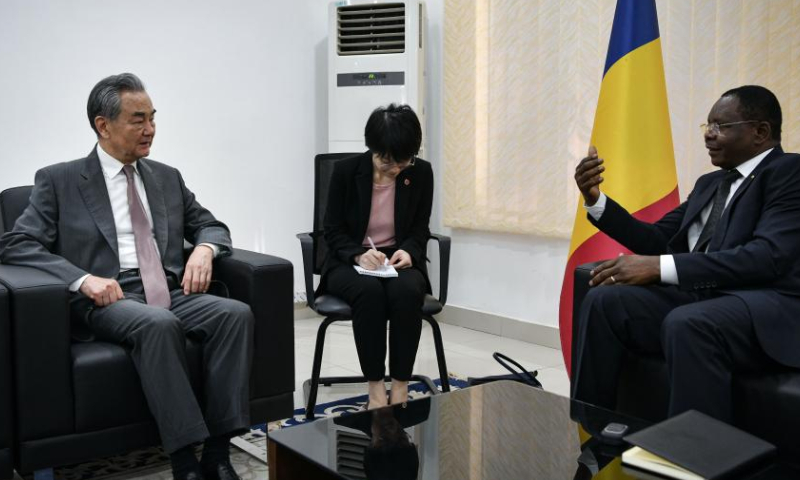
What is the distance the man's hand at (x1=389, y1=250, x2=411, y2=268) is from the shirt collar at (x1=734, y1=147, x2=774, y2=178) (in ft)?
3.76

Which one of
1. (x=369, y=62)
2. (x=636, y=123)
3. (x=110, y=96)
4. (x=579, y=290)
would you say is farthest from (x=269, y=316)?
(x=369, y=62)

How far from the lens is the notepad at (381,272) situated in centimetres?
279

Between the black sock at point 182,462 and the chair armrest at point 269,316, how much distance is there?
1.13ft

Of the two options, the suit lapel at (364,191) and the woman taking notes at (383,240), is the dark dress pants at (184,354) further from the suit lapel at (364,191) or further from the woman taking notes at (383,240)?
the suit lapel at (364,191)

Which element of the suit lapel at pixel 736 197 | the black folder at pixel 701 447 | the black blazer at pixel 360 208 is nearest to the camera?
the black folder at pixel 701 447

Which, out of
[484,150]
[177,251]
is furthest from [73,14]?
[484,150]

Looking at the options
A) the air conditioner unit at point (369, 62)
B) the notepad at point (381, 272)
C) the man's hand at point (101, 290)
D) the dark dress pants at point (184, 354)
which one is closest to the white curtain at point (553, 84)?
the air conditioner unit at point (369, 62)

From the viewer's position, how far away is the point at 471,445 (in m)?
1.69

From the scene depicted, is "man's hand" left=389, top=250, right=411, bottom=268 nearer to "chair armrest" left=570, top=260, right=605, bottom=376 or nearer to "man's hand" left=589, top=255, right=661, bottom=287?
"chair armrest" left=570, top=260, right=605, bottom=376

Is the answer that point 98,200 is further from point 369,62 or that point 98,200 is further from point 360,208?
point 369,62

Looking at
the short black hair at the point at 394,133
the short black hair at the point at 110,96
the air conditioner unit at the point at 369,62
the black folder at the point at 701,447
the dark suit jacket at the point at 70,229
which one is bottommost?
the black folder at the point at 701,447

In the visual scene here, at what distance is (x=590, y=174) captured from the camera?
97.0 inches

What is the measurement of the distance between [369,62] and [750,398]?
2.90 metres

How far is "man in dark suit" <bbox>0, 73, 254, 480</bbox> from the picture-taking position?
2.19m
